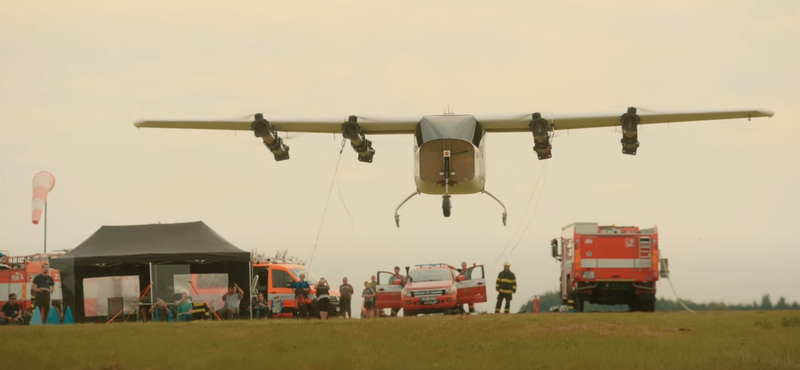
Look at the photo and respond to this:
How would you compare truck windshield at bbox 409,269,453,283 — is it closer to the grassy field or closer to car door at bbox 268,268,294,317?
car door at bbox 268,268,294,317

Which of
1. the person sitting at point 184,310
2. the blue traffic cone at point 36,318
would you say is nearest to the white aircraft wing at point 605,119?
the person sitting at point 184,310

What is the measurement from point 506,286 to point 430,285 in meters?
2.58

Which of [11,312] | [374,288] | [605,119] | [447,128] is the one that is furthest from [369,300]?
[11,312]

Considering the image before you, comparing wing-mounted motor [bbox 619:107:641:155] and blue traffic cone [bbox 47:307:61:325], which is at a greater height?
wing-mounted motor [bbox 619:107:641:155]

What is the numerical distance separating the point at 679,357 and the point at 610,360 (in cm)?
128

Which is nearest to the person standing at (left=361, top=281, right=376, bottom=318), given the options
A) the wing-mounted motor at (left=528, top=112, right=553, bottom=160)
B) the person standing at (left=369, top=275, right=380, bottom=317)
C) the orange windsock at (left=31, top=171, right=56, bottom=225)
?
the person standing at (left=369, top=275, right=380, bottom=317)

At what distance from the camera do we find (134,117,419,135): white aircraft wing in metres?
33.9

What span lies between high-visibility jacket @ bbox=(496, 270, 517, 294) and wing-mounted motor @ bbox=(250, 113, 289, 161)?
7.82 m

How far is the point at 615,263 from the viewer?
113 ft

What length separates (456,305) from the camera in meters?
33.3

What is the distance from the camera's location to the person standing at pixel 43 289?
30047 mm

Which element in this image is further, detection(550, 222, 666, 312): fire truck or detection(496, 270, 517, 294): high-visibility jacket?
detection(550, 222, 666, 312): fire truck

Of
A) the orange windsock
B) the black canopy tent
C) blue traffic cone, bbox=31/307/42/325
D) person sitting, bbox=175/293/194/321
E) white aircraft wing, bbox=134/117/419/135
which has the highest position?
white aircraft wing, bbox=134/117/419/135

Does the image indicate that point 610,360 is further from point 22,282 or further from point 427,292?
point 22,282
